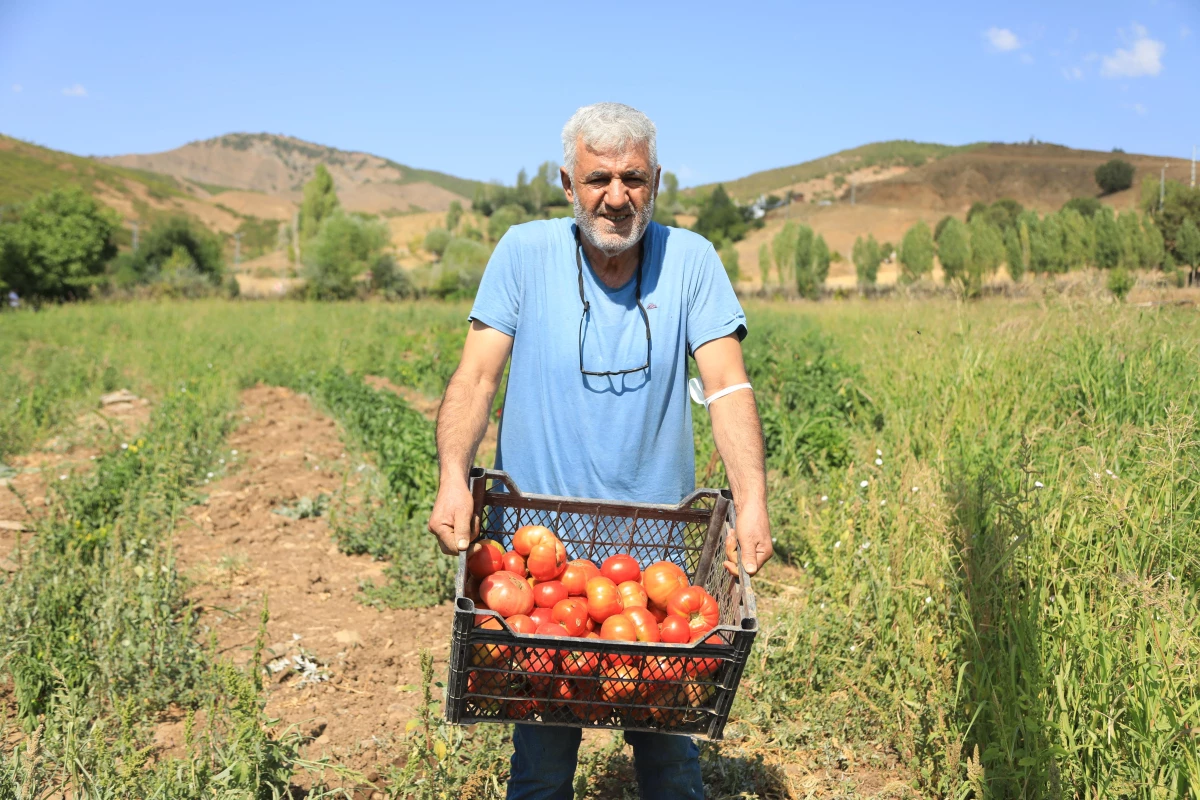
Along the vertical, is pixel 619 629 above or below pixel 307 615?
above

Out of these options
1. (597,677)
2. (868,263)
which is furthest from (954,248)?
(597,677)

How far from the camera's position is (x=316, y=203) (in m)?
59.8

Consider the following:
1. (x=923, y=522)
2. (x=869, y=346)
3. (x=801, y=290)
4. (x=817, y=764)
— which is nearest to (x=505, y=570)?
(x=817, y=764)

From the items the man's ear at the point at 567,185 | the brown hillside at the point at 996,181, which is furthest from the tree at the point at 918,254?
the brown hillside at the point at 996,181

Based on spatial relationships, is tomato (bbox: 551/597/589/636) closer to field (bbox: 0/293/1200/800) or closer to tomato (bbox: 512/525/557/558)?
tomato (bbox: 512/525/557/558)

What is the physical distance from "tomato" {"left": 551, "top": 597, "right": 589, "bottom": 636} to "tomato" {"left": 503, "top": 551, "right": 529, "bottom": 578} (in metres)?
0.18

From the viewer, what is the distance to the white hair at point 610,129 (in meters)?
2.43

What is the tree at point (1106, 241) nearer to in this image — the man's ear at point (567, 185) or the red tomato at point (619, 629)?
the man's ear at point (567, 185)

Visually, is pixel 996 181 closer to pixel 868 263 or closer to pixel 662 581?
pixel 868 263

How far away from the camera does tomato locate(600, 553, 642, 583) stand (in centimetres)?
236

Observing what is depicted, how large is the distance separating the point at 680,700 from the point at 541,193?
8425 cm

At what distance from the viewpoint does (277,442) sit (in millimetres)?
9227

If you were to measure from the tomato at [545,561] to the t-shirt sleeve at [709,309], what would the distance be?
73cm

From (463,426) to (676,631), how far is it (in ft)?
2.77
